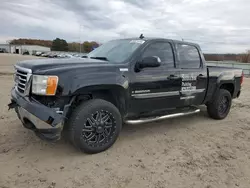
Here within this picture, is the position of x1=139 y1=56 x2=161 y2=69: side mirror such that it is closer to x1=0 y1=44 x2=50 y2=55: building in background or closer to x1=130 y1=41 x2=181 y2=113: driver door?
x1=130 y1=41 x2=181 y2=113: driver door

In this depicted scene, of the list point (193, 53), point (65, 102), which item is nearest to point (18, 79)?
point (65, 102)

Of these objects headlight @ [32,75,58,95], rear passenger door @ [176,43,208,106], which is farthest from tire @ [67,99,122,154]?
rear passenger door @ [176,43,208,106]

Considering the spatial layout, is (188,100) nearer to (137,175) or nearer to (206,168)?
(206,168)

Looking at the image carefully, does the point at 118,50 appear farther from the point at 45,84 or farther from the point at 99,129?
the point at 45,84

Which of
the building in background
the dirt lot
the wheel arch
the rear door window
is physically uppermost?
the building in background

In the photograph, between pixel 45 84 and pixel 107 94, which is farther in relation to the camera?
pixel 107 94

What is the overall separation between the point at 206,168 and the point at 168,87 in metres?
1.66

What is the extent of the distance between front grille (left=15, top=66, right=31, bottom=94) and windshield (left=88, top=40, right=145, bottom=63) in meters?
1.47

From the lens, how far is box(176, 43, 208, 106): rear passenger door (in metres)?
4.78

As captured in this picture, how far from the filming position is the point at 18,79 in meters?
3.76

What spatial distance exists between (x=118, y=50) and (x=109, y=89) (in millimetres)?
1035

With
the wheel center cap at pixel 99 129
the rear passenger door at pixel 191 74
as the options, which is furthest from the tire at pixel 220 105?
the wheel center cap at pixel 99 129

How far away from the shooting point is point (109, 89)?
378 cm

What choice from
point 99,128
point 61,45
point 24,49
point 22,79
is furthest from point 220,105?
point 24,49
